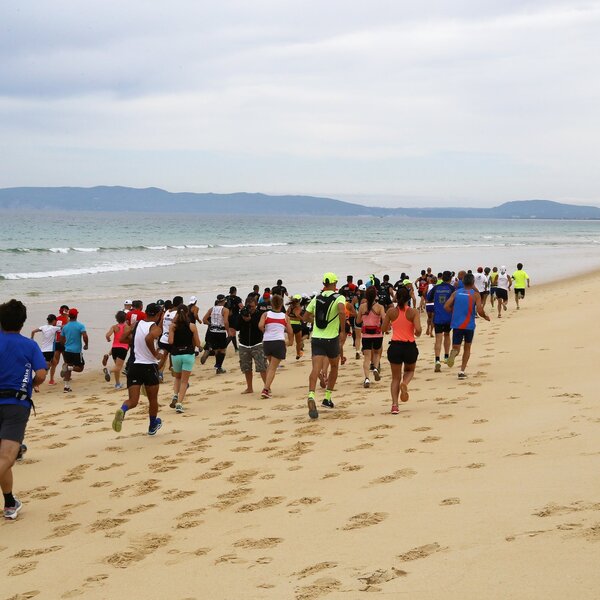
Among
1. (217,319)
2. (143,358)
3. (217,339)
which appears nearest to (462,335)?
(217,319)

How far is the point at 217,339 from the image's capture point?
13.8m

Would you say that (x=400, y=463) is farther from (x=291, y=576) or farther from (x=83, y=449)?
(x=83, y=449)

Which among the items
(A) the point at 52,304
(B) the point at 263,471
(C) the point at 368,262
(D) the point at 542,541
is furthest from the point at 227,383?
(C) the point at 368,262

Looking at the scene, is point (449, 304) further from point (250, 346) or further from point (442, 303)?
point (250, 346)

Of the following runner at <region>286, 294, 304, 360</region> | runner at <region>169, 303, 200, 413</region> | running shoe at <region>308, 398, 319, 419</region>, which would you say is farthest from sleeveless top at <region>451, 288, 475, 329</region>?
runner at <region>169, 303, 200, 413</region>

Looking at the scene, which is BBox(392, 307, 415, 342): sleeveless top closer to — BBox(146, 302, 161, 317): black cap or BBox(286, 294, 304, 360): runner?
BBox(146, 302, 161, 317): black cap

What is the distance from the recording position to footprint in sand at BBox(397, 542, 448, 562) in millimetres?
4348

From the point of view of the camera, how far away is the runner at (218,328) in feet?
44.5

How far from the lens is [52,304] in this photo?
26.0 meters

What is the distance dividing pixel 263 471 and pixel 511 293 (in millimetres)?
23136

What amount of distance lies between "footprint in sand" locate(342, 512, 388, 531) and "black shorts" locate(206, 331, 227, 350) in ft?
28.6

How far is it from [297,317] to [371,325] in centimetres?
339

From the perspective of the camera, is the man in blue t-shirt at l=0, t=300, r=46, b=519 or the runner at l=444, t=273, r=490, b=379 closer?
the man in blue t-shirt at l=0, t=300, r=46, b=519

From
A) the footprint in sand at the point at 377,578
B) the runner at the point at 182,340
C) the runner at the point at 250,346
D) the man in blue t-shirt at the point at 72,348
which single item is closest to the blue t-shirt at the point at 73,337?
the man in blue t-shirt at the point at 72,348
